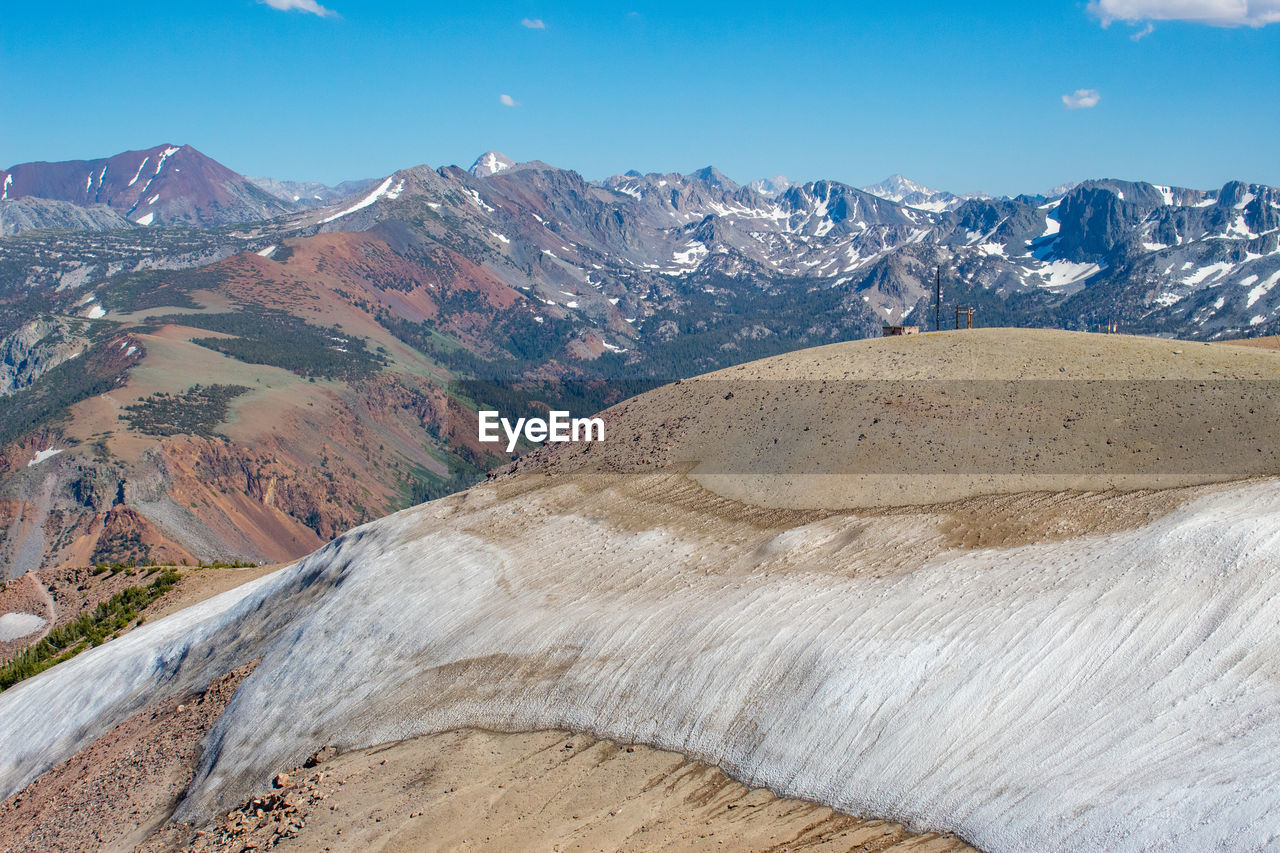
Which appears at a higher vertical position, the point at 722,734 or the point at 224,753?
the point at 722,734

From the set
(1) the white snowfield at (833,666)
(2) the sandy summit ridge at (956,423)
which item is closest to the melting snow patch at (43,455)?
(1) the white snowfield at (833,666)

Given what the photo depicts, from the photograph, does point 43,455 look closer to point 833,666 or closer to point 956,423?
point 956,423

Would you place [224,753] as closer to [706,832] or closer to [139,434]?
[706,832]

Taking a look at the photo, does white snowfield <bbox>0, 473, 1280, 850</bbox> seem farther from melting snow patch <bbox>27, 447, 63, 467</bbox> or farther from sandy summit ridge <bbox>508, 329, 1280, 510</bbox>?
melting snow patch <bbox>27, 447, 63, 467</bbox>

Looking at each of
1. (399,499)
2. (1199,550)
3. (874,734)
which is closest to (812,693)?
(874,734)

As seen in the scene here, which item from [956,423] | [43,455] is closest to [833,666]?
[956,423]

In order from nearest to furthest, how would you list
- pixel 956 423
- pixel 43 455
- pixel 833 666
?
pixel 833 666 → pixel 956 423 → pixel 43 455
